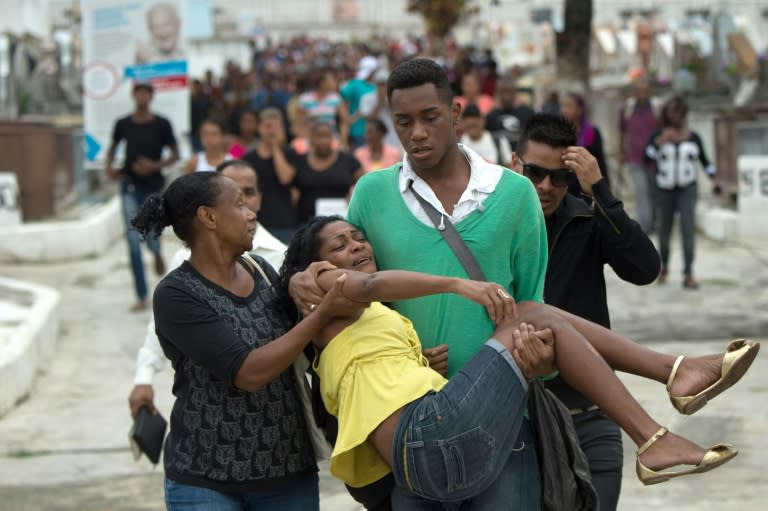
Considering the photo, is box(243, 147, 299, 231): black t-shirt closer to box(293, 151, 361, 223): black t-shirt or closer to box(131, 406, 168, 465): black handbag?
box(293, 151, 361, 223): black t-shirt

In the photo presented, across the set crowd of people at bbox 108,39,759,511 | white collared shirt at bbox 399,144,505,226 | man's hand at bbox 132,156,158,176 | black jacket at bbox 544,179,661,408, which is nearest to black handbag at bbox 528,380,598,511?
crowd of people at bbox 108,39,759,511

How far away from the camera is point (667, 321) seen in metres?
10.9

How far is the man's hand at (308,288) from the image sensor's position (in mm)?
3756

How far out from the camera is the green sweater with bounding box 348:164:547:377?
371 centimetres

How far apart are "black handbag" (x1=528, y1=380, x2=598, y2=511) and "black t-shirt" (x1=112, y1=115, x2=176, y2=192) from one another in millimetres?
8716

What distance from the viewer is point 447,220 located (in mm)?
3752

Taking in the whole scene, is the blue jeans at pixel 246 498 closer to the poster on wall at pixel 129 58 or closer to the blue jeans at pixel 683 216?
the blue jeans at pixel 683 216

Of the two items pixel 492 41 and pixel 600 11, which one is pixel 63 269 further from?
pixel 600 11

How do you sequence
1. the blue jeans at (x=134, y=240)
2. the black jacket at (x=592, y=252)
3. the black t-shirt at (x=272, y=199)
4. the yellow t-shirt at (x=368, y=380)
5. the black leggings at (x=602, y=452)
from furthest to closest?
the blue jeans at (x=134, y=240) → the black t-shirt at (x=272, y=199) → the black jacket at (x=592, y=252) → the black leggings at (x=602, y=452) → the yellow t-shirt at (x=368, y=380)

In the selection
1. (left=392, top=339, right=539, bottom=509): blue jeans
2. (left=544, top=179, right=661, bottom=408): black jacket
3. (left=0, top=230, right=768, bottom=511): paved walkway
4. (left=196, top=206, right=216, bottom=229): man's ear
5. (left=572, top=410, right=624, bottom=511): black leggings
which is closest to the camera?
(left=392, top=339, right=539, bottom=509): blue jeans

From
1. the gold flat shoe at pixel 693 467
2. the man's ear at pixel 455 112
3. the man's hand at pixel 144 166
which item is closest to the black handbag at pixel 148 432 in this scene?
the man's ear at pixel 455 112

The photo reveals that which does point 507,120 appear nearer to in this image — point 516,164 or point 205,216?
point 516,164

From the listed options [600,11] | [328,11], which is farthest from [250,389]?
[328,11]

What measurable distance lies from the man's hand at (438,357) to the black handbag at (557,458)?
0.83ft
